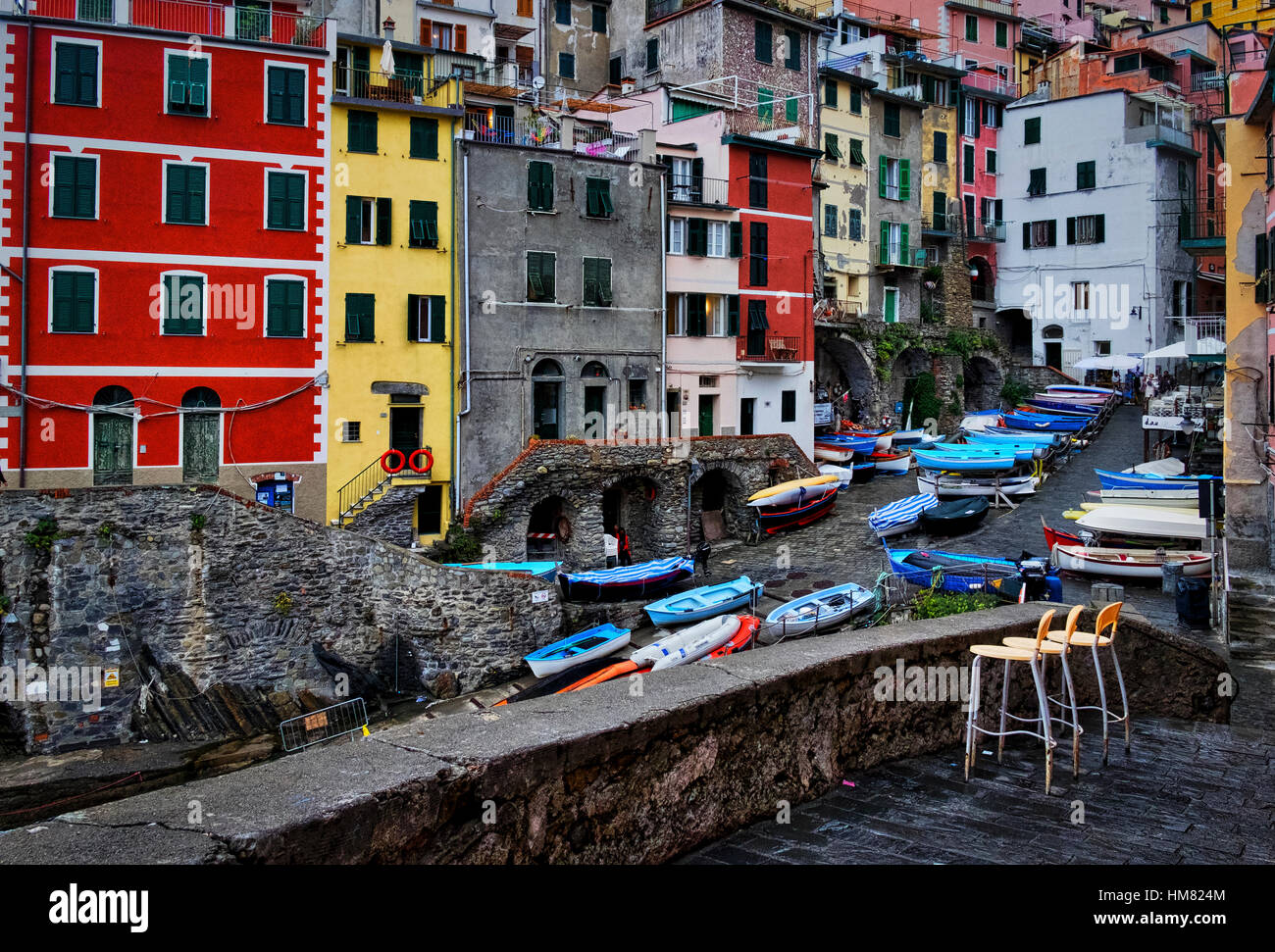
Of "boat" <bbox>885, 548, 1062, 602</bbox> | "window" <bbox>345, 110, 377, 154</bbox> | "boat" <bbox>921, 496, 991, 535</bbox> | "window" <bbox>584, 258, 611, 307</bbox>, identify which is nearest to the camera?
"boat" <bbox>885, 548, 1062, 602</bbox>

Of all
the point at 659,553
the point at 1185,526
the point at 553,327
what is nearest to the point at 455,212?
the point at 553,327

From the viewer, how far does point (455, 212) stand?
3725 cm

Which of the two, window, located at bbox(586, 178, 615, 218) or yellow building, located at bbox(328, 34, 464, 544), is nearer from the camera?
yellow building, located at bbox(328, 34, 464, 544)

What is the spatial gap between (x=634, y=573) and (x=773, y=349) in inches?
600

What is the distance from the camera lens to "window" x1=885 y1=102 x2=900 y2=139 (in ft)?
198

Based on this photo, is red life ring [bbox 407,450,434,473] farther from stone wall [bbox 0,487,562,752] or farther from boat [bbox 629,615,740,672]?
boat [bbox 629,615,740,672]

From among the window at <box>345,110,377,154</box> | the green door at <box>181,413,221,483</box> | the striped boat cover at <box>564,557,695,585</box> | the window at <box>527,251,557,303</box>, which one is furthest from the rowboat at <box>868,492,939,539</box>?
the green door at <box>181,413,221,483</box>

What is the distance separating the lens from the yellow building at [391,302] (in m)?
35.4

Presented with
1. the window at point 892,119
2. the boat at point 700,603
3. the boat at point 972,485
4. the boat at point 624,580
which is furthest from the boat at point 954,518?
the window at point 892,119

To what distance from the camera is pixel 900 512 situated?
38750mm

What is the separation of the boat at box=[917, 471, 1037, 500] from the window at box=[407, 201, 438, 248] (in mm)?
20176

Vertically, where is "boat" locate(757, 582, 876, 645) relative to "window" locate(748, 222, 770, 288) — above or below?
below

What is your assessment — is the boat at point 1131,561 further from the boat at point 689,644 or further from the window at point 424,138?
the window at point 424,138

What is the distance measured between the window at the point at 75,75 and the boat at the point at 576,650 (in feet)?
66.2
